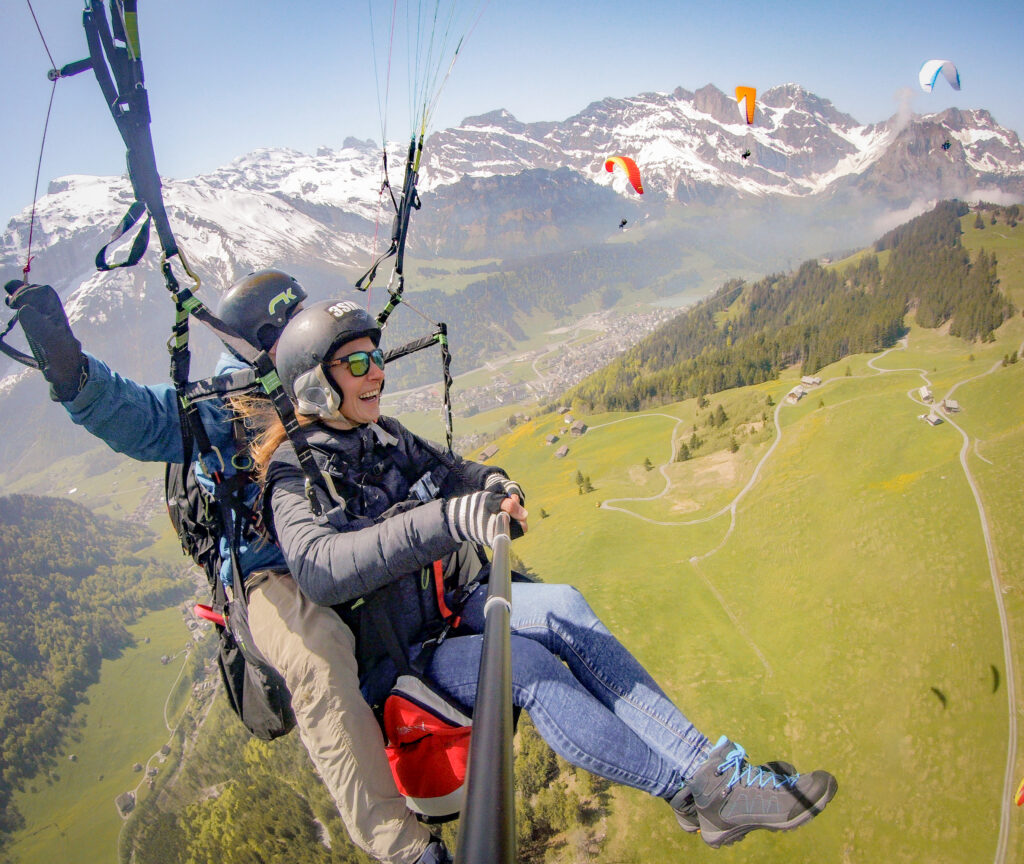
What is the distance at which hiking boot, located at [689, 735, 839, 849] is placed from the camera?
149 inches

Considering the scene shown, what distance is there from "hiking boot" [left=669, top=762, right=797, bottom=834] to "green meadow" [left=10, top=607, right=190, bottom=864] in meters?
102

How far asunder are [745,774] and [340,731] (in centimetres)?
297

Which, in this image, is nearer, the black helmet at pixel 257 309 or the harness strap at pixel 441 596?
the harness strap at pixel 441 596

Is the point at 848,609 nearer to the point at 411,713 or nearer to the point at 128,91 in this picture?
the point at 411,713

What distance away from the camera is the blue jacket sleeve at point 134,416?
12.9 feet

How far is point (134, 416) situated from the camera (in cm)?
418

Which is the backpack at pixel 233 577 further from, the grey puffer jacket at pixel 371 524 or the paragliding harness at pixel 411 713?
the paragliding harness at pixel 411 713

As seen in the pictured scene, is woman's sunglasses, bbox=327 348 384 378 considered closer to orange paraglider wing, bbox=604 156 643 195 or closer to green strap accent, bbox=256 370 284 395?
Result: green strap accent, bbox=256 370 284 395

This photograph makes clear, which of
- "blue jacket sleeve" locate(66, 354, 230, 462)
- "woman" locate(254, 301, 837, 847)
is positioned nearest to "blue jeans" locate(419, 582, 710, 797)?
"woman" locate(254, 301, 837, 847)

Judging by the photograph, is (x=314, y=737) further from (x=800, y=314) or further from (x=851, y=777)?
(x=800, y=314)

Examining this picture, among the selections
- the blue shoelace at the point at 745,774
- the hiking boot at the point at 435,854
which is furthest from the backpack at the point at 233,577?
the blue shoelace at the point at 745,774

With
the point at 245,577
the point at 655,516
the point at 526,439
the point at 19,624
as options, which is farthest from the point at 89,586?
the point at 245,577

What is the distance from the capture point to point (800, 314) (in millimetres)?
108688

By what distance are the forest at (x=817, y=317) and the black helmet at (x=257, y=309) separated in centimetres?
7930
